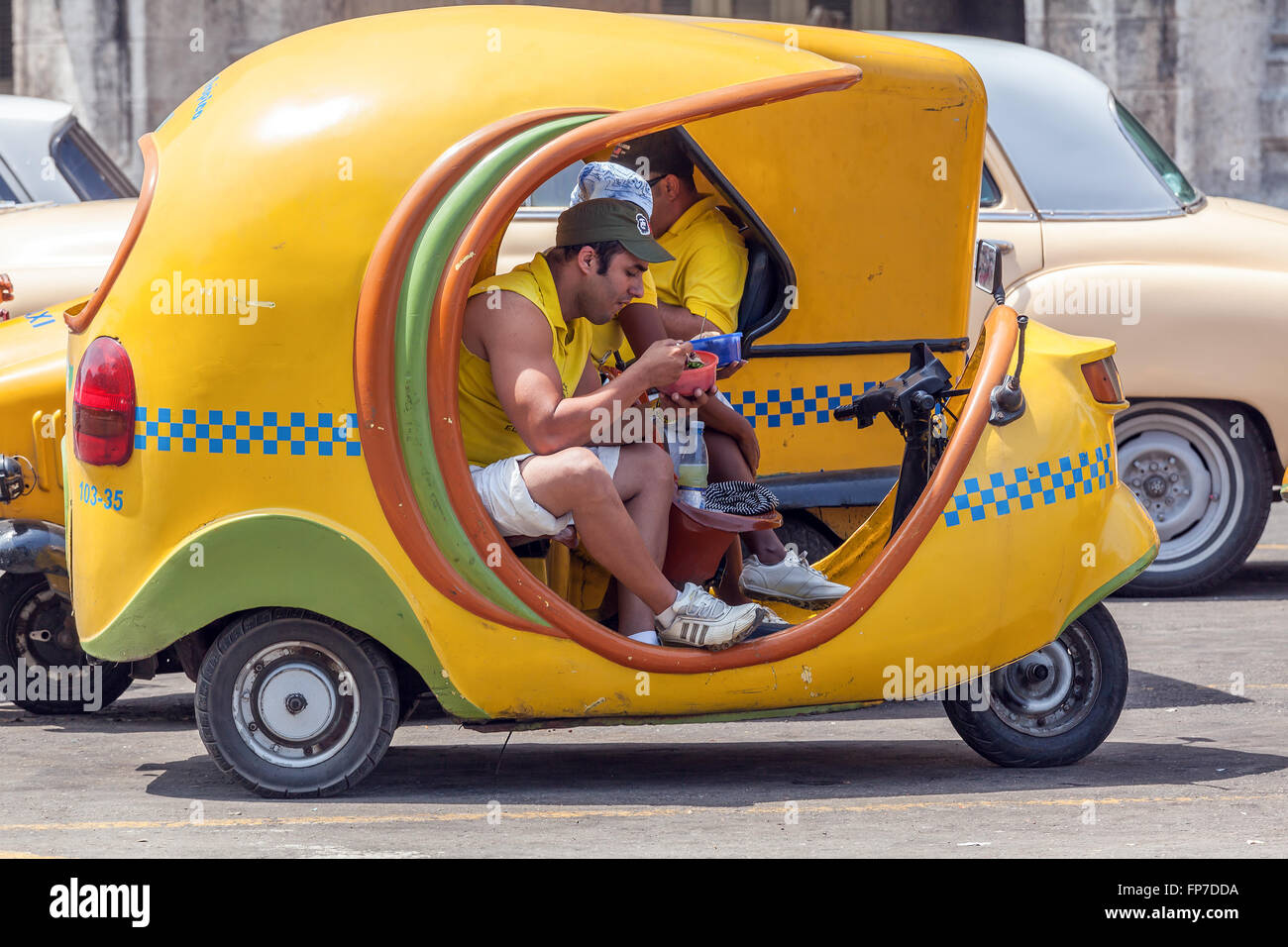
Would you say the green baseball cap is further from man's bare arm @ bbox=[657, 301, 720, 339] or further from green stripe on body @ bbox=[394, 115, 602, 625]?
man's bare arm @ bbox=[657, 301, 720, 339]

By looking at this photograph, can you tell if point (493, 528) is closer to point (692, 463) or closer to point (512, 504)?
point (512, 504)

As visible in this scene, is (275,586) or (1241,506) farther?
(1241,506)

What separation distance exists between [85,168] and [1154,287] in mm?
5400

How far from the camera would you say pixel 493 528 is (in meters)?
4.79

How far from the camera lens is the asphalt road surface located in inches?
177

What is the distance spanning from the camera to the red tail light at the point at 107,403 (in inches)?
189

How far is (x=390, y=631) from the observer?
4.82m

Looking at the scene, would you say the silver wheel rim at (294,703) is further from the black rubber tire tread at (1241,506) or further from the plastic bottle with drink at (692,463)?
the black rubber tire tread at (1241,506)

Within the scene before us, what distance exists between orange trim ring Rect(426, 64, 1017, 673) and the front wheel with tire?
523 millimetres

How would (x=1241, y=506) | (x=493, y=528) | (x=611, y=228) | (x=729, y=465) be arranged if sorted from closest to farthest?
(x=493, y=528)
(x=611, y=228)
(x=729, y=465)
(x=1241, y=506)

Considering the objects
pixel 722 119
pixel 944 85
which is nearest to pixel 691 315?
pixel 722 119

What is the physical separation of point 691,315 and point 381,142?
1546 mm

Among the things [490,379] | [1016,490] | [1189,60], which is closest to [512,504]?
[490,379]

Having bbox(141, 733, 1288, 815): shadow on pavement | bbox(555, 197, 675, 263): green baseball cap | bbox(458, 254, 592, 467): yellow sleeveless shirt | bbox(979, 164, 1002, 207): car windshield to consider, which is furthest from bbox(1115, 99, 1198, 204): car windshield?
bbox(458, 254, 592, 467): yellow sleeveless shirt
